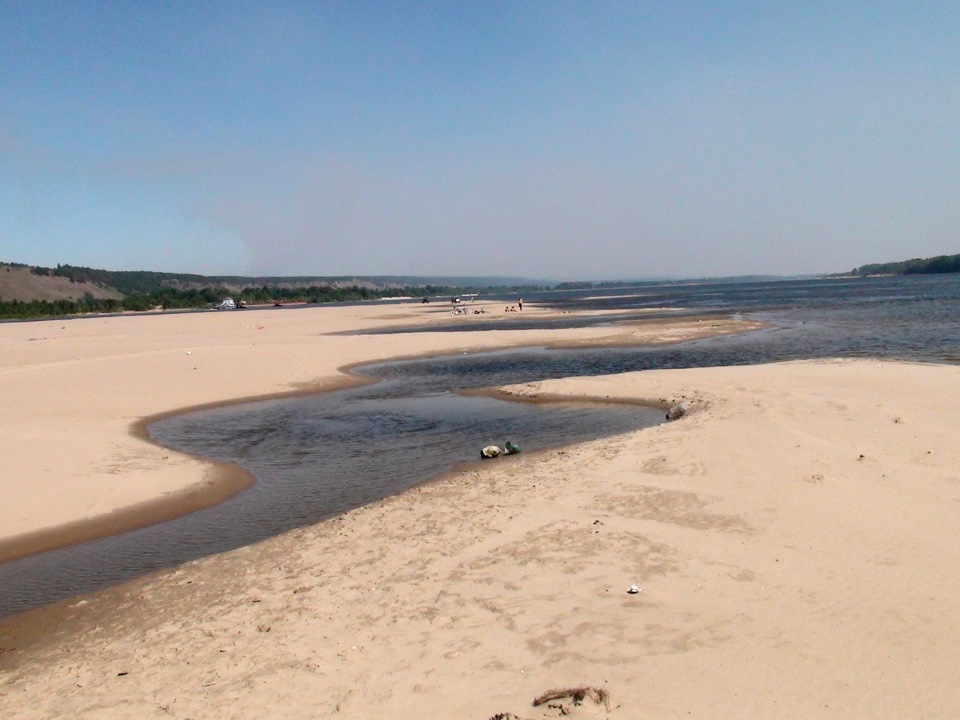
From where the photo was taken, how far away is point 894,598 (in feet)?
21.3

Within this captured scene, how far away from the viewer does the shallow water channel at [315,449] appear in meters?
9.73

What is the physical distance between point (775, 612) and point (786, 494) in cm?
362

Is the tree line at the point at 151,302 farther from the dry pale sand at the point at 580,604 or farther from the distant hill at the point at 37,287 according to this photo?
the dry pale sand at the point at 580,604

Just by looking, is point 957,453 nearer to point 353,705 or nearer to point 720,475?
point 720,475

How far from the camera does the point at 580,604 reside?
6.88m

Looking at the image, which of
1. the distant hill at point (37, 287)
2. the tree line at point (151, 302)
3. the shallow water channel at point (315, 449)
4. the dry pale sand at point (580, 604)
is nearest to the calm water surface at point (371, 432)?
the shallow water channel at point (315, 449)

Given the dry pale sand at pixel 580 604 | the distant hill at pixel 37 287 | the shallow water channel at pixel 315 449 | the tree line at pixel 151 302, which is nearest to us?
the dry pale sand at pixel 580 604

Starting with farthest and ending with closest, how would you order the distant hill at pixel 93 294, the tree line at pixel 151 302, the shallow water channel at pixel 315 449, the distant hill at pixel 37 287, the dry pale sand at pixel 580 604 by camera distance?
the distant hill at pixel 37 287 → the distant hill at pixel 93 294 → the tree line at pixel 151 302 → the shallow water channel at pixel 315 449 → the dry pale sand at pixel 580 604

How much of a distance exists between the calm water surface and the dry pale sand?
108 centimetres

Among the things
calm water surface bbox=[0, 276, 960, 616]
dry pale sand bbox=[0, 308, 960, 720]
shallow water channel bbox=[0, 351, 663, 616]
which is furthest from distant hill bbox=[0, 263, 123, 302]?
dry pale sand bbox=[0, 308, 960, 720]

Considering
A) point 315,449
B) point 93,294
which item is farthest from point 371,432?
point 93,294

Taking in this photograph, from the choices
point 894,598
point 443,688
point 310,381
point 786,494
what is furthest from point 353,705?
point 310,381

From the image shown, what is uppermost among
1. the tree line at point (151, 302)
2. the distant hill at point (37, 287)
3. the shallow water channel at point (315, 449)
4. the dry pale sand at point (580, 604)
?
the distant hill at point (37, 287)

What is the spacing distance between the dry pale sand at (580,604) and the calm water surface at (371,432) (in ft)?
3.55
